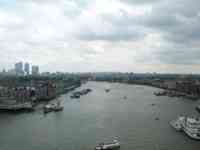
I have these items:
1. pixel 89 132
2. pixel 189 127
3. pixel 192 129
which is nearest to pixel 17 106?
pixel 89 132

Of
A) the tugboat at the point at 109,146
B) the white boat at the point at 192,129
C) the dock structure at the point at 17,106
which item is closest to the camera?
the tugboat at the point at 109,146

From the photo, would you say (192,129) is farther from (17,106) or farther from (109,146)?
(17,106)

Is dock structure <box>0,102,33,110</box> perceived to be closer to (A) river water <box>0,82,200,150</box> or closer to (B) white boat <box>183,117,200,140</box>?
(A) river water <box>0,82,200,150</box>

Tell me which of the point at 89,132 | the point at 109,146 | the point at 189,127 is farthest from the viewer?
the point at 89,132

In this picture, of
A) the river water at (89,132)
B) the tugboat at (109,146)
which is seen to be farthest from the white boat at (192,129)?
the tugboat at (109,146)

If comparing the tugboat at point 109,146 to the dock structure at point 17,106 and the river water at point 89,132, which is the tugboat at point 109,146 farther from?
the dock structure at point 17,106

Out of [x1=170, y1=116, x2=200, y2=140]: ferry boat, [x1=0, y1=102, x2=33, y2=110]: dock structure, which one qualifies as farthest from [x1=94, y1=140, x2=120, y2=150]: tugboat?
[x1=0, y1=102, x2=33, y2=110]: dock structure

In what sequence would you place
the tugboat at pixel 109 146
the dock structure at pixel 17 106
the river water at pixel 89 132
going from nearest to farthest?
the tugboat at pixel 109 146 < the river water at pixel 89 132 < the dock structure at pixel 17 106

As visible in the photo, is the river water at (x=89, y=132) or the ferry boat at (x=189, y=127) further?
the ferry boat at (x=189, y=127)

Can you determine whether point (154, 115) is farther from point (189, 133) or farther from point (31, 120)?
point (31, 120)

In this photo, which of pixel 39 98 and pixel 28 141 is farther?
pixel 39 98

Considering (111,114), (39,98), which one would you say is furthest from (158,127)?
(39,98)
